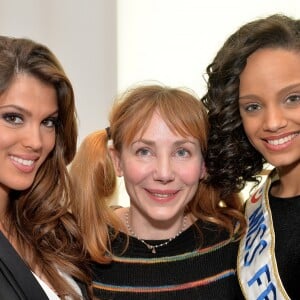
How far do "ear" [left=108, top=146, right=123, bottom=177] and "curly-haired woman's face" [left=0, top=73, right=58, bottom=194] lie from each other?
9.2 inches

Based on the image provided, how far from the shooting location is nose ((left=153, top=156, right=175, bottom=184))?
1.45 meters

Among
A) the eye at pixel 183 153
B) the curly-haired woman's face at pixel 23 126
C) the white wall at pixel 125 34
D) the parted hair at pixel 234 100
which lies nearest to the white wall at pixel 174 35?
the white wall at pixel 125 34

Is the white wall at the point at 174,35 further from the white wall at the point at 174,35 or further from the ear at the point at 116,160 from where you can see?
the ear at the point at 116,160

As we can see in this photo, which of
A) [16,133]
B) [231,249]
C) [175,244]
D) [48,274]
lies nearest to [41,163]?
[16,133]

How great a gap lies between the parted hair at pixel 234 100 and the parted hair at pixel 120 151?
0.04m

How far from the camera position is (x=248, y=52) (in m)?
1.41

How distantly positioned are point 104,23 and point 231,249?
3.94 feet

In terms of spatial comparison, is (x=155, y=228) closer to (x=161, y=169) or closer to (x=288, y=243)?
(x=161, y=169)

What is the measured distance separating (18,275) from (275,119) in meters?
0.67

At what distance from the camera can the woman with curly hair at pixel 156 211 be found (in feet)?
4.83

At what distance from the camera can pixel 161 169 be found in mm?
1454

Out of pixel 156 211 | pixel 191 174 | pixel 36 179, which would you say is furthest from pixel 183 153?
pixel 36 179

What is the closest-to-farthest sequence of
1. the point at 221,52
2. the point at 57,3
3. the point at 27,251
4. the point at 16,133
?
the point at 16,133 → the point at 27,251 → the point at 221,52 → the point at 57,3

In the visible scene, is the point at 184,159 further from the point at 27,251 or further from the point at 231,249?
the point at 27,251
